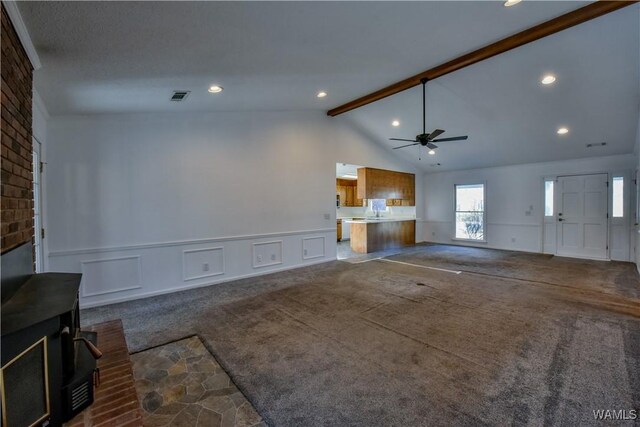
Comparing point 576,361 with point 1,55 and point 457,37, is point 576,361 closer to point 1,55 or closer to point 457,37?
point 457,37

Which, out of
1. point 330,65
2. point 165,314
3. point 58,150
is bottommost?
point 165,314

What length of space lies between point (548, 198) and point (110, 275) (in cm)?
934

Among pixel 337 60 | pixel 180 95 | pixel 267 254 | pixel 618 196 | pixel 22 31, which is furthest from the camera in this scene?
pixel 618 196

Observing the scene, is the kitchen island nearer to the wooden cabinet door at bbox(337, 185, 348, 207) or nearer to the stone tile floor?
the wooden cabinet door at bbox(337, 185, 348, 207)

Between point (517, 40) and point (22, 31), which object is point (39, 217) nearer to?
point (22, 31)

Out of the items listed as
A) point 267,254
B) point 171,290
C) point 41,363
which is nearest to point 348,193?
point 267,254

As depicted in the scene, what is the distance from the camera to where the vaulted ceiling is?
2213 millimetres

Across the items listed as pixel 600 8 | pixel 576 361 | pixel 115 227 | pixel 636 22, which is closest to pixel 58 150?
pixel 115 227

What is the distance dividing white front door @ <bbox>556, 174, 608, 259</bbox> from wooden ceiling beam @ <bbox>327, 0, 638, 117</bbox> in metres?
A: 5.07

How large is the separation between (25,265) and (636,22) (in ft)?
20.0

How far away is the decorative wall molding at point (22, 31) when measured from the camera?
1.69 metres

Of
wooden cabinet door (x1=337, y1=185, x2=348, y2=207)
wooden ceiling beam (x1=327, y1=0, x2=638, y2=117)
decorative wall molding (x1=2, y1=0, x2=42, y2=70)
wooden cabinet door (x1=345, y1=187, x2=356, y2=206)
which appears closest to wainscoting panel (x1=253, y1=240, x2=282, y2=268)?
wooden ceiling beam (x1=327, y1=0, x2=638, y2=117)

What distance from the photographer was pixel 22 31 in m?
1.93

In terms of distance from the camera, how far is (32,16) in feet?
6.07
